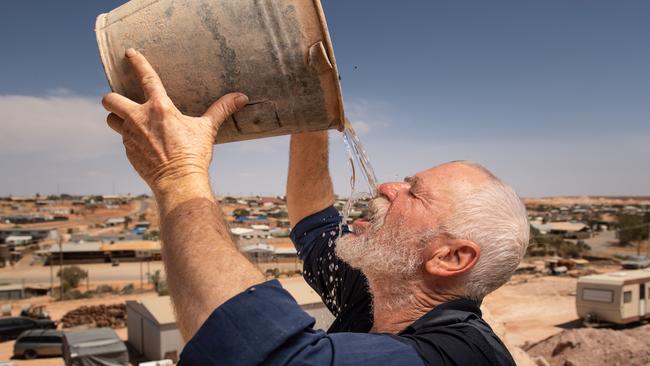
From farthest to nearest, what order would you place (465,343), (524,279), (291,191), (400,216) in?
(524,279), (291,191), (400,216), (465,343)

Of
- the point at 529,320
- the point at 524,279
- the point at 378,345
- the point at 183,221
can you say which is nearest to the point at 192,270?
the point at 183,221

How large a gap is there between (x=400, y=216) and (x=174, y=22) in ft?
3.70

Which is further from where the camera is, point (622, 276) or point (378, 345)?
point (622, 276)

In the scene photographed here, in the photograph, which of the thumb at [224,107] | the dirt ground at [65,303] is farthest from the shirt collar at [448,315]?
the dirt ground at [65,303]

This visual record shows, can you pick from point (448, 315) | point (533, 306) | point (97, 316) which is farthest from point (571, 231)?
point (448, 315)

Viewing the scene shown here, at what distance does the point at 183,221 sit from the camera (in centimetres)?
150

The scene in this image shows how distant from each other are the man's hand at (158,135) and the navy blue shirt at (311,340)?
493 mm

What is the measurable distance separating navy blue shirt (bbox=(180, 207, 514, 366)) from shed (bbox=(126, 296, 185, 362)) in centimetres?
1521

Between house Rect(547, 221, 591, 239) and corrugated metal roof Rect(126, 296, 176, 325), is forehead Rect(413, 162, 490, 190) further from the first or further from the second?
house Rect(547, 221, 591, 239)

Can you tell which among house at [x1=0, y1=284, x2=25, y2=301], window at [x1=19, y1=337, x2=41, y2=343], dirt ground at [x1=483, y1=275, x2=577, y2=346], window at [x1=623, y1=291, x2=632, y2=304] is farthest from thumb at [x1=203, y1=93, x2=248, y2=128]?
house at [x1=0, y1=284, x2=25, y2=301]

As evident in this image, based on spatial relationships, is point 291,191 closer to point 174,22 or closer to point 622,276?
point 174,22

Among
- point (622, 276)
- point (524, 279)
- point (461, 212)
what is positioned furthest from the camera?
point (524, 279)

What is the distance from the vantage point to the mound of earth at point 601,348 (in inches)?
423

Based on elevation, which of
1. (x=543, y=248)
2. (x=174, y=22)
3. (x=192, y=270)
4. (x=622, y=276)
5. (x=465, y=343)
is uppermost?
(x=174, y=22)
